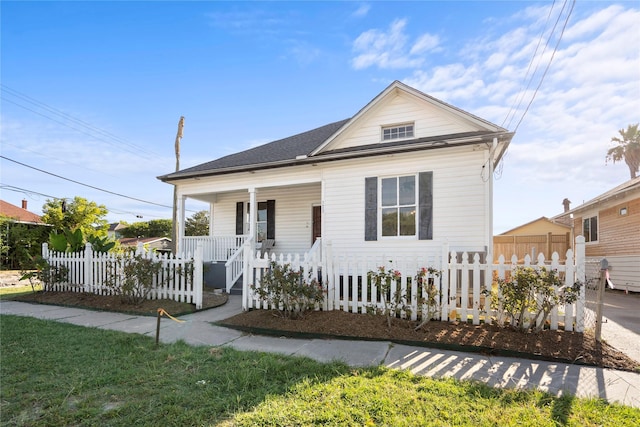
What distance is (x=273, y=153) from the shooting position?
41.6 feet

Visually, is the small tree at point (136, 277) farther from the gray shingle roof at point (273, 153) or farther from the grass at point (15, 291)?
the gray shingle roof at point (273, 153)

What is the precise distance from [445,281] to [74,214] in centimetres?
2616

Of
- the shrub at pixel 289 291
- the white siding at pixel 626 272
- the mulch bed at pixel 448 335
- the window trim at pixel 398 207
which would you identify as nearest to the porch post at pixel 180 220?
the mulch bed at pixel 448 335

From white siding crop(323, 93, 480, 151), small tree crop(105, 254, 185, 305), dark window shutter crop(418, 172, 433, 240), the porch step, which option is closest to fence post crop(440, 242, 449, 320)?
dark window shutter crop(418, 172, 433, 240)

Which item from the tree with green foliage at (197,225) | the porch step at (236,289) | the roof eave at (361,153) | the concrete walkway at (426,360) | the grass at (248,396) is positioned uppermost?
the roof eave at (361,153)

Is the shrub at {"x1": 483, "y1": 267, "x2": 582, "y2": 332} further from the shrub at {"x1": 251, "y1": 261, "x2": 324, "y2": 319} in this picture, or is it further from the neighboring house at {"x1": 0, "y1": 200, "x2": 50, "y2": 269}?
the neighboring house at {"x1": 0, "y1": 200, "x2": 50, "y2": 269}

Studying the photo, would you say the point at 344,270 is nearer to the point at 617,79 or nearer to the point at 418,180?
the point at 418,180

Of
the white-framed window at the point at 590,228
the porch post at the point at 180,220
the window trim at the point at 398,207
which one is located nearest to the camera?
the window trim at the point at 398,207

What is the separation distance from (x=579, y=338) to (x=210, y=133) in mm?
18652

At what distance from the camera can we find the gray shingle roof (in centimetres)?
1172

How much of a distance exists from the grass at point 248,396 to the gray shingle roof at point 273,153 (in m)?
7.80

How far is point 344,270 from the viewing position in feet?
21.3

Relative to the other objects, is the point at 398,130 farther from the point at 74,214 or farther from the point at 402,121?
the point at 74,214

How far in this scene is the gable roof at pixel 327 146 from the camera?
8.53 metres
